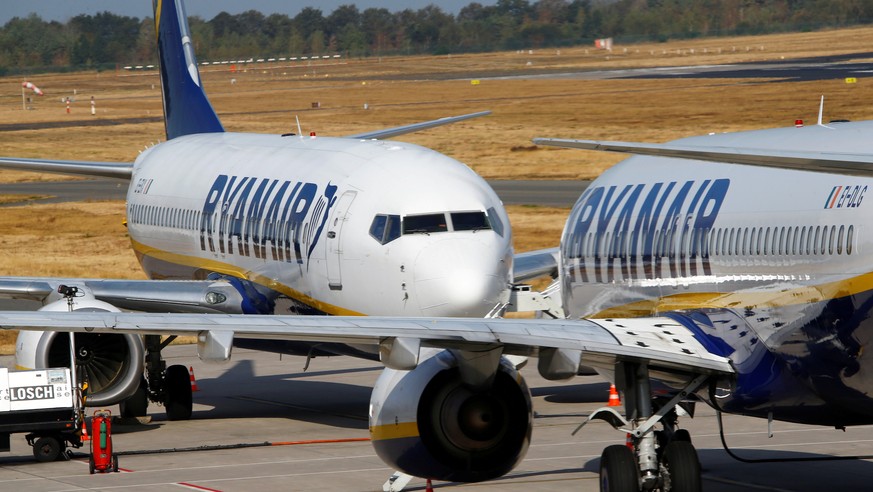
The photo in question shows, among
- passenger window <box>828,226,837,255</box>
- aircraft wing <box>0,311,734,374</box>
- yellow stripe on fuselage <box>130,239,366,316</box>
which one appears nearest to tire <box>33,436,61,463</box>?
yellow stripe on fuselage <box>130,239,366,316</box>

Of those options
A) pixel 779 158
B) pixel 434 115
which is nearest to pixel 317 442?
pixel 779 158

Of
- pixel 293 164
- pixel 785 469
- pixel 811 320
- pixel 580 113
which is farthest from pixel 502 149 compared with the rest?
pixel 811 320

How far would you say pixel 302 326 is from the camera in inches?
526

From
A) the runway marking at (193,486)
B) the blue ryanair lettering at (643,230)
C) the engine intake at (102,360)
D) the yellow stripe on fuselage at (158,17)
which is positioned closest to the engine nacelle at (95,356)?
the engine intake at (102,360)

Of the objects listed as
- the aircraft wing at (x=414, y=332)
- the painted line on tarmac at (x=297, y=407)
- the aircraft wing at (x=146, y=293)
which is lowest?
the painted line on tarmac at (x=297, y=407)

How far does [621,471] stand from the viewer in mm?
14844

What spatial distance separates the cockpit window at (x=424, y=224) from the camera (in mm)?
22750

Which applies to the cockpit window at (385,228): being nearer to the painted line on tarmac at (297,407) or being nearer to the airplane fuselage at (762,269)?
the painted line on tarmac at (297,407)

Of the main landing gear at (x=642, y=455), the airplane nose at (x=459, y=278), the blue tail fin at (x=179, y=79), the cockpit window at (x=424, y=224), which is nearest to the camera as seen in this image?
the main landing gear at (x=642, y=455)

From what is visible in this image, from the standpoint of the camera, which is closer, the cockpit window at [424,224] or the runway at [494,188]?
the cockpit window at [424,224]

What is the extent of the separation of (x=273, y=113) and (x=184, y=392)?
291ft

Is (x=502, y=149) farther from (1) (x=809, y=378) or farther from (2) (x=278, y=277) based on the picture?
(1) (x=809, y=378)

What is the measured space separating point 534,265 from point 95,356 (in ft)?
28.2

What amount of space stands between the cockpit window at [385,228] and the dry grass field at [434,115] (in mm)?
25924
